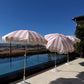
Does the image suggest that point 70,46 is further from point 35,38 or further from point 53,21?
point 53,21

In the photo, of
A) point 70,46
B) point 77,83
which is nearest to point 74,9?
point 70,46

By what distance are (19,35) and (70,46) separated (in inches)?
149

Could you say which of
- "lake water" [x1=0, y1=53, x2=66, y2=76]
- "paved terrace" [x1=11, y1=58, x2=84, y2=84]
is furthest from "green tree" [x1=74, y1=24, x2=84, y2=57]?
"paved terrace" [x1=11, y1=58, x2=84, y2=84]

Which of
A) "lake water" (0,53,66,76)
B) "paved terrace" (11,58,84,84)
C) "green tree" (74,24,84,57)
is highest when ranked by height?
"green tree" (74,24,84,57)

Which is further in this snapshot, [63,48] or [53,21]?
[53,21]

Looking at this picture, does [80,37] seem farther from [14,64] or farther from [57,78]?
[14,64]

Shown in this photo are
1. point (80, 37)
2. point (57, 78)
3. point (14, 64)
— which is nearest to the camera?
point (57, 78)

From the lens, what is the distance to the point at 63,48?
539cm

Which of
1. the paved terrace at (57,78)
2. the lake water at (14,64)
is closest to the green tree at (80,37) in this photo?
the lake water at (14,64)

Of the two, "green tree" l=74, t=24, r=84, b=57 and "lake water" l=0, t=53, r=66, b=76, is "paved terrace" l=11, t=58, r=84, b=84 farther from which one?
"green tree" l=74, t=24, r=84, b=57

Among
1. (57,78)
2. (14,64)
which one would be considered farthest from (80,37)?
(14,64)

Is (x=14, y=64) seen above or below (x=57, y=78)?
below

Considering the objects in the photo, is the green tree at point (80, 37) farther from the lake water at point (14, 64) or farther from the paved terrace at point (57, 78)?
the paved terrace at point (57, 78)

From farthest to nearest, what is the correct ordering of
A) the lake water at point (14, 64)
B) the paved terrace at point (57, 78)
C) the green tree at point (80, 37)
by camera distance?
the green tree at point (80, 37), the lake water at point (14, 64), the paved terrace at point (57, 78)
